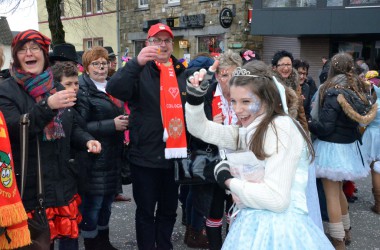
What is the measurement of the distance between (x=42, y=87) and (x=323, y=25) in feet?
35.5

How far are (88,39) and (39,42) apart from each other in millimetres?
18735

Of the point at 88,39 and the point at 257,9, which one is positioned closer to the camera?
the point at 257,9

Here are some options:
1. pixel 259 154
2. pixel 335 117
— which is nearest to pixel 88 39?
pixel 335 117

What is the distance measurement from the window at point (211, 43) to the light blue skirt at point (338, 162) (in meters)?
10.1

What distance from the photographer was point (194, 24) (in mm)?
14547

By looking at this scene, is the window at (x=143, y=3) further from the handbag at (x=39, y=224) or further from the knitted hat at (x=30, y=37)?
the handbag at (x=39, y=224)

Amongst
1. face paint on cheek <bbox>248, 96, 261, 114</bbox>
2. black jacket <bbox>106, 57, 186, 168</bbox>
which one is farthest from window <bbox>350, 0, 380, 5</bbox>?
face paint on cheek <bbox>248, 96, 261, 114</bbox>

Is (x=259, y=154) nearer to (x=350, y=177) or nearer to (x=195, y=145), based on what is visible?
(x=195, y=145)

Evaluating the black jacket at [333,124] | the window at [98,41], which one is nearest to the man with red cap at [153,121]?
the black jacket at [333,124]

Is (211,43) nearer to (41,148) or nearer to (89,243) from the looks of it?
(89,243)

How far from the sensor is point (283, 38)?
1351cm

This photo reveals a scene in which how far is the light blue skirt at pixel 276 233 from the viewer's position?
190 centimetres

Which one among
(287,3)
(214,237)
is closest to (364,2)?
(287,3)

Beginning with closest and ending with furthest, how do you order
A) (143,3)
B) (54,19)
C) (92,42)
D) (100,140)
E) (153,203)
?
(153,203)
(100,140)
(54,19)
(143,3)
(92,42)
